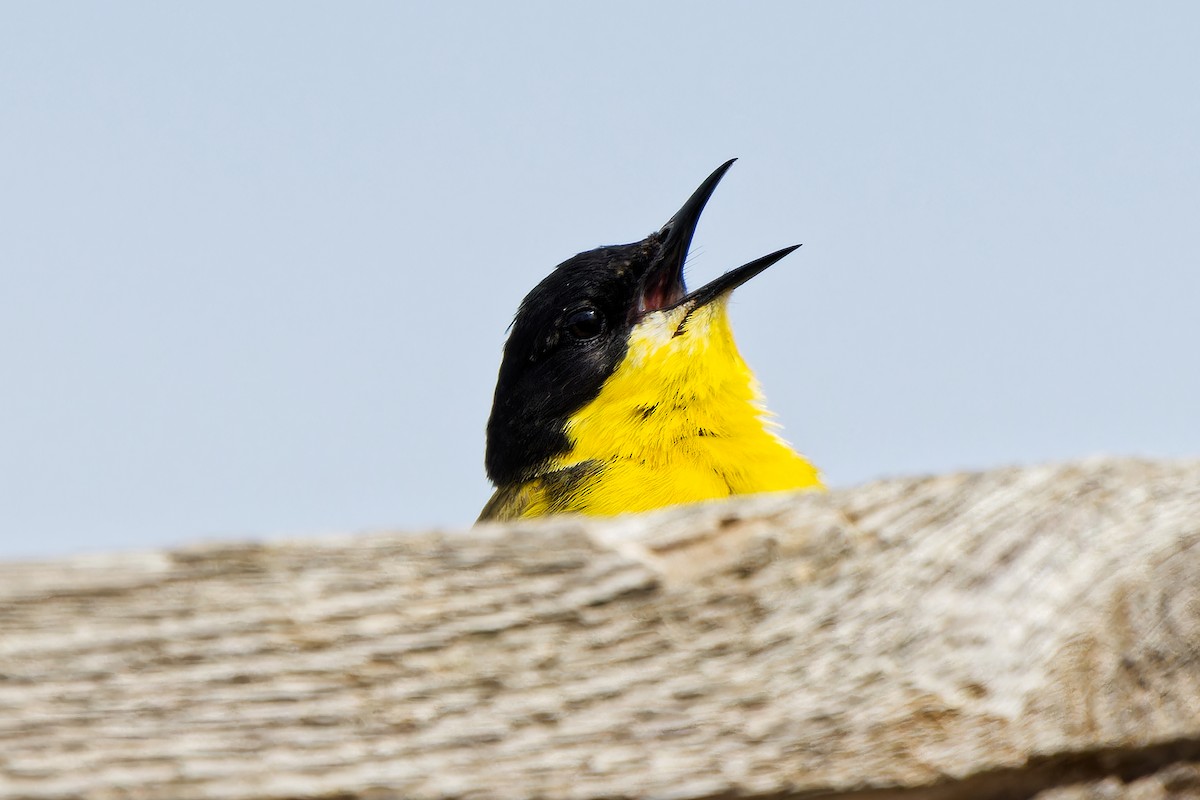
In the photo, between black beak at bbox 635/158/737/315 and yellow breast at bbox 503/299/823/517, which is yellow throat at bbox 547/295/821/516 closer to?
yellow breast at bbox 503/299/823/517

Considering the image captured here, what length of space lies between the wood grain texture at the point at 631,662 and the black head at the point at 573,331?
4.72 m

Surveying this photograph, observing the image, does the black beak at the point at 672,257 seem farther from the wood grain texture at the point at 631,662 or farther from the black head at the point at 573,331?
the wood grain texture at the point at 631,662

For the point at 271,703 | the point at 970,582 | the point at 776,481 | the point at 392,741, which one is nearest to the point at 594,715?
the point at 392,741

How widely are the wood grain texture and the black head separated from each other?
4.72 metres

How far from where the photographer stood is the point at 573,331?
680 cm

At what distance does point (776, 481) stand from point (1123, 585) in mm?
3614

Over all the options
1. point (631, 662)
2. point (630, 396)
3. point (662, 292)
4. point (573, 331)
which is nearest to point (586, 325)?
point (573, 331)

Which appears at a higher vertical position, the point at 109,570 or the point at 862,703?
the point at 109,570

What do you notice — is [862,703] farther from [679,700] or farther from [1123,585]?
[1123,585]

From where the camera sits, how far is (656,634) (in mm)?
1737

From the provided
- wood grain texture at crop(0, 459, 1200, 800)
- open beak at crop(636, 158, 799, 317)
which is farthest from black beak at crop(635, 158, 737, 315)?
wood grain texture at crop(0, 459, 1200, 800)

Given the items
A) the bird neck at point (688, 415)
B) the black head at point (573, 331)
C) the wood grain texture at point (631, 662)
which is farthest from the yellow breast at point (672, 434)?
the wood grain texture at point (631, 662)

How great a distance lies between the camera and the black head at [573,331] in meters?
6.62

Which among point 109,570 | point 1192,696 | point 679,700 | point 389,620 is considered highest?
point 109,570
